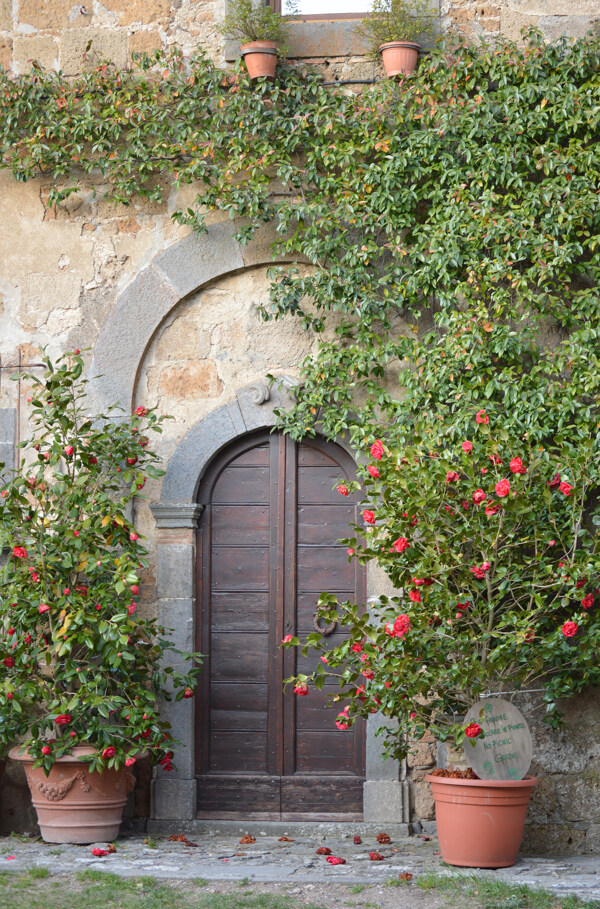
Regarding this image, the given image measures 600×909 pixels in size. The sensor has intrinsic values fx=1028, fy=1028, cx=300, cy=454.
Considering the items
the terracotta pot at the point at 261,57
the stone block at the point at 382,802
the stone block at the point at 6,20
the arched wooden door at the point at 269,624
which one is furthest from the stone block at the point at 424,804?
the stone block at the point at 6,20

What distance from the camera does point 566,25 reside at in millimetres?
5875

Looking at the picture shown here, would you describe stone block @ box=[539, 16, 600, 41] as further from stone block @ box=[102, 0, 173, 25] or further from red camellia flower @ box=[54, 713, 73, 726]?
red camellia flower @ box=[54, 713, 73, 726]

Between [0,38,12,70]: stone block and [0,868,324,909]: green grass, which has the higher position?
[0,38,12,70]: stone block

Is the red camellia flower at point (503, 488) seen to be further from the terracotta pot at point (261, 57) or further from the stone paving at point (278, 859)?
the terracotta pot at point (261, 57)

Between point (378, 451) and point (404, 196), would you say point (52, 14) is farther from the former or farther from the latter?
point (378, 451)

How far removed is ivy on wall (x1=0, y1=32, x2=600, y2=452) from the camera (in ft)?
18.1

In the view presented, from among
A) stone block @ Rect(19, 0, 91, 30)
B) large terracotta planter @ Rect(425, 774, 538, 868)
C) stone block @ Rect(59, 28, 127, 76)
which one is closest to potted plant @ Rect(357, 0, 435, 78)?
stone block @ Rect(59, 28, 127, 76)

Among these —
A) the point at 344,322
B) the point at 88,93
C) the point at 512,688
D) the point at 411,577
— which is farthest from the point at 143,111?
the point at 512,688

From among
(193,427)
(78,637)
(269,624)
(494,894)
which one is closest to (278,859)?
(494,894)

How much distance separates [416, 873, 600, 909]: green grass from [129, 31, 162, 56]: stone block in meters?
4.75

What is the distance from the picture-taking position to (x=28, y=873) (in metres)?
4.61

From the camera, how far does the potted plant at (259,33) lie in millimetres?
5746

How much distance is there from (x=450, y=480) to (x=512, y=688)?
1361mm

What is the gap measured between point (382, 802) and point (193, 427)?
2.34 meters
